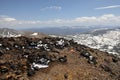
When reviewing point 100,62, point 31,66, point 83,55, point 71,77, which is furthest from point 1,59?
point 100,62

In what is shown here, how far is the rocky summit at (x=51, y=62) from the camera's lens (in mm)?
42250

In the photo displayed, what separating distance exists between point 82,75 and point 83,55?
11.0 metres

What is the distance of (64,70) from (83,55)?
36.1ft

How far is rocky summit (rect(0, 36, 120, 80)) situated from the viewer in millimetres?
42250

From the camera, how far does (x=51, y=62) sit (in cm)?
4797

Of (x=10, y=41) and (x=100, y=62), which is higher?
(x=10, y=41)

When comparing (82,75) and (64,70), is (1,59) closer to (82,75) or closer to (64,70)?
(64,70)

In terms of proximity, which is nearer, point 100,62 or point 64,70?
point 64,70

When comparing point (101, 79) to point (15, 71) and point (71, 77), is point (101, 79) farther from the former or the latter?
point (15, 71)

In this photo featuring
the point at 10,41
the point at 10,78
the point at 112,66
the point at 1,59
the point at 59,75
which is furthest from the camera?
the point at 10,41

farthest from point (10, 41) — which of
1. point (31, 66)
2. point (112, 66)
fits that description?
point (112, 66)

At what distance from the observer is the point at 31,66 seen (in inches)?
1752

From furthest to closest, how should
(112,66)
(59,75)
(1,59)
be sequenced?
(112,66) → (1,59) → (59,75)

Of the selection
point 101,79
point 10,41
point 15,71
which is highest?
point 10,41
